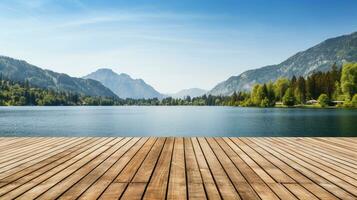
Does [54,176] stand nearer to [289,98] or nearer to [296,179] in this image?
[296,179]

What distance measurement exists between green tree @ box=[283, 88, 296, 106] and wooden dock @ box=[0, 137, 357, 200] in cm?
13972

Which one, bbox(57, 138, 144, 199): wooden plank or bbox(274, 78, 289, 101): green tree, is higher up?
bbox(274, 78, 289, 101): green tree

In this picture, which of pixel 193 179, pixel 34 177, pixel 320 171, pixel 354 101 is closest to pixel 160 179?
pixel 193 179

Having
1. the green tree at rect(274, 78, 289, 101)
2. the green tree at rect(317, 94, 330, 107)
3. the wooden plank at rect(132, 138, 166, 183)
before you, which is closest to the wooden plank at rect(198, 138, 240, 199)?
the wooden plank at rect(132, 138, 166, 183)

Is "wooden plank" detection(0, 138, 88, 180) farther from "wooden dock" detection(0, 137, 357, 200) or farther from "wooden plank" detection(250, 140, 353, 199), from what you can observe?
"wooden plank" detection(250, 140, 353, 199)

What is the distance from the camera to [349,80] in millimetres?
117125

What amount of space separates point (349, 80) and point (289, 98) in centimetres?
3009

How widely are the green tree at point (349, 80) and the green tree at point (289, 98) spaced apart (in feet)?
90.7

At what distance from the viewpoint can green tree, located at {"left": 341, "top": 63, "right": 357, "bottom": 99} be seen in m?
115

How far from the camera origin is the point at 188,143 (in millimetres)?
10406

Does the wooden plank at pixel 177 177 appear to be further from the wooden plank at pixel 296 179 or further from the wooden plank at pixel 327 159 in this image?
the wooden plank at pixel 327 159

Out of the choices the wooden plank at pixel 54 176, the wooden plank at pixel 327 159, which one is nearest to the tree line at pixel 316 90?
the wooden plank at pixel 327 159

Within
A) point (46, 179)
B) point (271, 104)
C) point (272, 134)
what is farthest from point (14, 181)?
point (271, 104)

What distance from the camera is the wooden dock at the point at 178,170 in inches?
199
